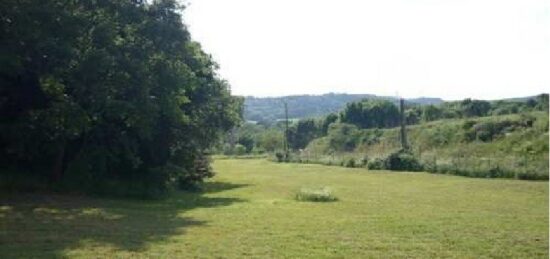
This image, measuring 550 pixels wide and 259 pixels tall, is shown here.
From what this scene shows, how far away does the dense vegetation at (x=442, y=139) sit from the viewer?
45953mm

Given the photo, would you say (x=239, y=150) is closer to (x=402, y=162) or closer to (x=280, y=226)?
(x=402, y=162)

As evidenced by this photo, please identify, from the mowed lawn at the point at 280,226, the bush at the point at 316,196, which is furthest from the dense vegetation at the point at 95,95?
the bush at the point at 316,196

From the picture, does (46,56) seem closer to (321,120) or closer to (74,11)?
(74,11)

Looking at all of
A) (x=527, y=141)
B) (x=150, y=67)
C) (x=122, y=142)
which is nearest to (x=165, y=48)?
(x=150, y=67)

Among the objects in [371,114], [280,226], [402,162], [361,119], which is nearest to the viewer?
[280,226]

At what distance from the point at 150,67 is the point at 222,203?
7.03 metres

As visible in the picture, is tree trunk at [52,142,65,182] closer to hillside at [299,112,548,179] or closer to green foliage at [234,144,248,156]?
hillside at [299,112,548,179]

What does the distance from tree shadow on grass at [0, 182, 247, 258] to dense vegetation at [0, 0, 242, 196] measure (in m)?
2.36

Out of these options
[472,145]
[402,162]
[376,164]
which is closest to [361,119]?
[472,145]

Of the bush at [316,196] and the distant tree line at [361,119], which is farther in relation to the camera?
the distant tree line at [361,119]

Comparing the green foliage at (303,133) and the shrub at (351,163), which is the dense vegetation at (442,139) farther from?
the shrub at (351,163)

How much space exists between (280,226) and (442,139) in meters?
59.0

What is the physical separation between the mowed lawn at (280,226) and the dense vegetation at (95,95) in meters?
2.50

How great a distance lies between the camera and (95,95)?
2439 cm
